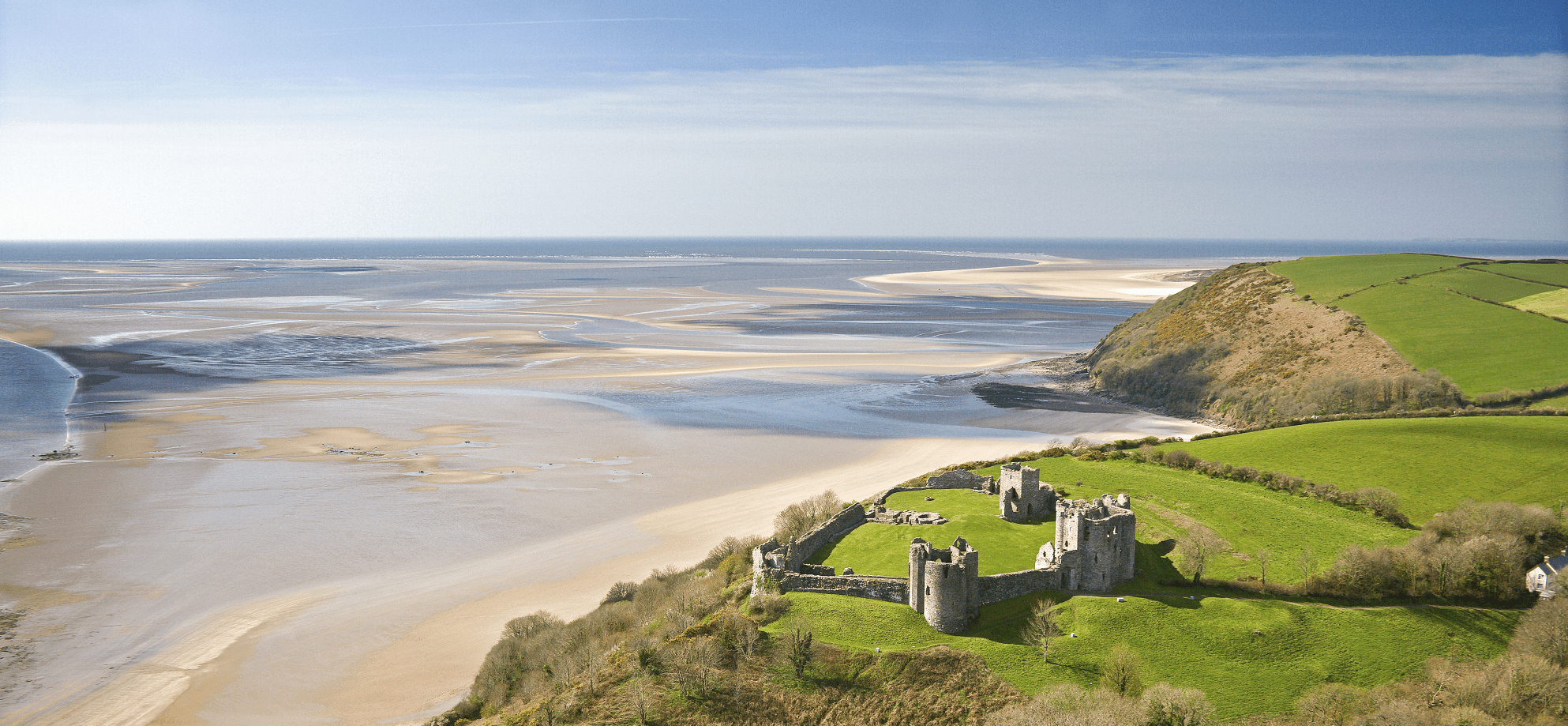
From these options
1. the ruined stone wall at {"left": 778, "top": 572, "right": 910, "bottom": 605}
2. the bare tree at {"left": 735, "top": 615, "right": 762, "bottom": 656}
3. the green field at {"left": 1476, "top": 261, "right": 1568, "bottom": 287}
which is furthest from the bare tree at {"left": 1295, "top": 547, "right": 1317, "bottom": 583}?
the green field at {"left": 1476, "top": 261, "right": 1568, "bottom": 287}

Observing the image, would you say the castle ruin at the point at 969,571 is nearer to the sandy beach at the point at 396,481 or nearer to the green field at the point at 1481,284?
the sandy beach at the point at 396,481

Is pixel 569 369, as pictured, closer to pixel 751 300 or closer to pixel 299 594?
pixel 299 594

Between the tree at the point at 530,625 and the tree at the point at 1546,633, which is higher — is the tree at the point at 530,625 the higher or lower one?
the lower one

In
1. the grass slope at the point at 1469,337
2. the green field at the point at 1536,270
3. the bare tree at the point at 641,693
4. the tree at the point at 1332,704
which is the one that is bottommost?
the bare tree at the point at 641,693

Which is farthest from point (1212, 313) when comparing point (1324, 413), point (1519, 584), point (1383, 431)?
→ point (1519, 584)

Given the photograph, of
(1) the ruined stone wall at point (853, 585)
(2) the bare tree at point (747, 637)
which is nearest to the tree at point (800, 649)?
(2) the bare tree at point (747, 637)

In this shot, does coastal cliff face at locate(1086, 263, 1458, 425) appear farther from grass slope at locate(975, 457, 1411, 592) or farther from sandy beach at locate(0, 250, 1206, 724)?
grass slope at locate(975, 457, 1411, 592)
